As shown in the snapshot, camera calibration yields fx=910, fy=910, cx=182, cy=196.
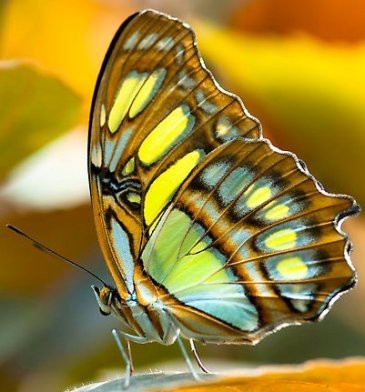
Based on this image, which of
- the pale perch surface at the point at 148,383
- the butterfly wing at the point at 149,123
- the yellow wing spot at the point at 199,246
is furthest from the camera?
the yellow wing spot at the point at 199,246

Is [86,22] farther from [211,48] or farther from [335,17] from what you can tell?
[335,17]

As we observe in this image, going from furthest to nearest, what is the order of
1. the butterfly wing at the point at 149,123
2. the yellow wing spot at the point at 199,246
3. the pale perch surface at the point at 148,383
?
the yellow wing spot at the point at 199,246
the butterfly wing at the point at 149,123
the pale perch surface at the point at 148,383

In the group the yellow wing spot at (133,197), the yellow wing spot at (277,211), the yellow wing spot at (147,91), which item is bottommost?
the yellow wing spot at (277,211)

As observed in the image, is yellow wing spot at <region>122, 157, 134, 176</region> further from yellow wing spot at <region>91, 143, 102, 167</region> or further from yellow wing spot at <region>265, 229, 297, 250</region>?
yellow wing spot at <region>265, 229, 297, 250</region>

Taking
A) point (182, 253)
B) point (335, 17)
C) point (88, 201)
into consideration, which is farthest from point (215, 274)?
point (335, 17)

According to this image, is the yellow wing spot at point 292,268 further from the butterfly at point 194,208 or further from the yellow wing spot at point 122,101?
the yellow wing spot at point 122,101

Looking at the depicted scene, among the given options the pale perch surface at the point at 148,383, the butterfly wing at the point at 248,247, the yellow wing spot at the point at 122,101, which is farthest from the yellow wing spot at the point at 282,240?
the pale perch surface at the point at 148,383
